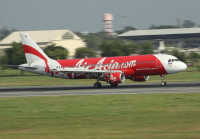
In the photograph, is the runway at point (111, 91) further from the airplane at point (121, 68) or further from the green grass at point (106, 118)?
the green grass at point (106, 118)

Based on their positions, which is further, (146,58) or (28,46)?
(28,46)

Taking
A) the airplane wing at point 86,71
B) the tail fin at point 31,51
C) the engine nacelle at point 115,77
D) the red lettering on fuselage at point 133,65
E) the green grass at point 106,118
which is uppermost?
the tail fin at point 31,51

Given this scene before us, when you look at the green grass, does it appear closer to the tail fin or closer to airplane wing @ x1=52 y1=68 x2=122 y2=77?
airplane wing @ x1=52 y1=68 x2=122 y2=77

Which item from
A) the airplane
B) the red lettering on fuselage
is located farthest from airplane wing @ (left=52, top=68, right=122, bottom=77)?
the red lettering on fuselage

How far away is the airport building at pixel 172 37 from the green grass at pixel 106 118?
158231mm

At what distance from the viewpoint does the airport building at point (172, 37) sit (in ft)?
603

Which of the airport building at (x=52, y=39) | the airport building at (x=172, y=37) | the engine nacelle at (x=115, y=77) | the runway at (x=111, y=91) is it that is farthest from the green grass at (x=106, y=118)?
the airport building at (x=172, y=37)

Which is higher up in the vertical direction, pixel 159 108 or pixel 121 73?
pixel 121 73

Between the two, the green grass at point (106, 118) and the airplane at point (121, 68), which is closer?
the green grass at point (106, 118)

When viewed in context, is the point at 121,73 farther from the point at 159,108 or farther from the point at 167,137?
the point at 167,137

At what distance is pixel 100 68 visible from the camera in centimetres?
4194

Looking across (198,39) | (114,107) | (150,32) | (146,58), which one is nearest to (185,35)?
(198,39)

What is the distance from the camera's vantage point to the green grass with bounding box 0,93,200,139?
16016 mm

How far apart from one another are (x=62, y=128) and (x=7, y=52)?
8154 cm
